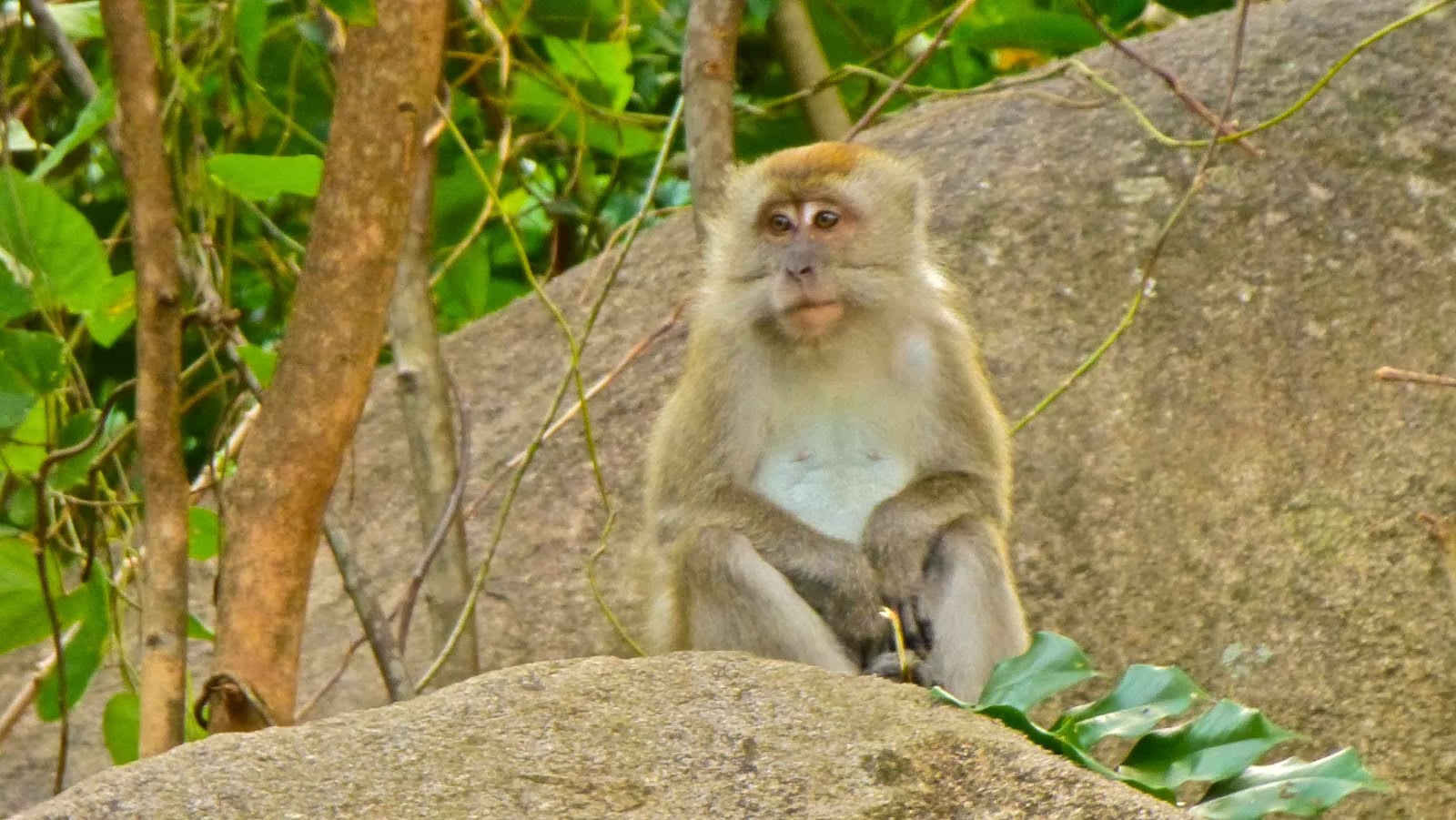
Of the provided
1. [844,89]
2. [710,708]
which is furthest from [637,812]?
[844,89]

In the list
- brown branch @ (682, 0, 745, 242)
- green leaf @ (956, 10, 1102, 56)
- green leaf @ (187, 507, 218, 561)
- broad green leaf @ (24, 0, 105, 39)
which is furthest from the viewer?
green leaf @ (956, 10, 1102, 56)

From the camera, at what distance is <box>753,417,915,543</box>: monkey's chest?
4.61 meters

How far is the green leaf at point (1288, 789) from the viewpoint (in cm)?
315

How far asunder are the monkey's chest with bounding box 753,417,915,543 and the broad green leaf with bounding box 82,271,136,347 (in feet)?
4.89

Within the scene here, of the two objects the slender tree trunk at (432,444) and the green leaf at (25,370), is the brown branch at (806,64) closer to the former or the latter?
the slender tree trunk at (432,444)

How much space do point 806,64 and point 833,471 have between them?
2.68 meters

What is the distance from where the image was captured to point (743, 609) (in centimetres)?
419

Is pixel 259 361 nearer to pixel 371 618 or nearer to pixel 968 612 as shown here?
pixel 371 618

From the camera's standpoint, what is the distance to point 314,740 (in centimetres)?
294

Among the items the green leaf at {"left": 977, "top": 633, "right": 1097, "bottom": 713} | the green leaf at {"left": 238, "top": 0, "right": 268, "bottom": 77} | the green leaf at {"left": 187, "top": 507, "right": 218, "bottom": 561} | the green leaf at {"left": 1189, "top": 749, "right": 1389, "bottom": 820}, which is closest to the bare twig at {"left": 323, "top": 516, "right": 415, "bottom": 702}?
the green leaf at {"left": 187, "top": 507, "right": 218, "bottom": 561}

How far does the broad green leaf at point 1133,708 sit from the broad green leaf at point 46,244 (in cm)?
213

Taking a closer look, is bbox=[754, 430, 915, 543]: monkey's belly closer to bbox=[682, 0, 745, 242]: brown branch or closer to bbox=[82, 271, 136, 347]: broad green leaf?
bbox=[682, 0, 745, 242]: brown branch

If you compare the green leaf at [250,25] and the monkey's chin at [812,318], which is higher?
the green leaf at [250,25]

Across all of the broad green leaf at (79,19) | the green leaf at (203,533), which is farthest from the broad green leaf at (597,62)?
the green leaf at (203,533)
